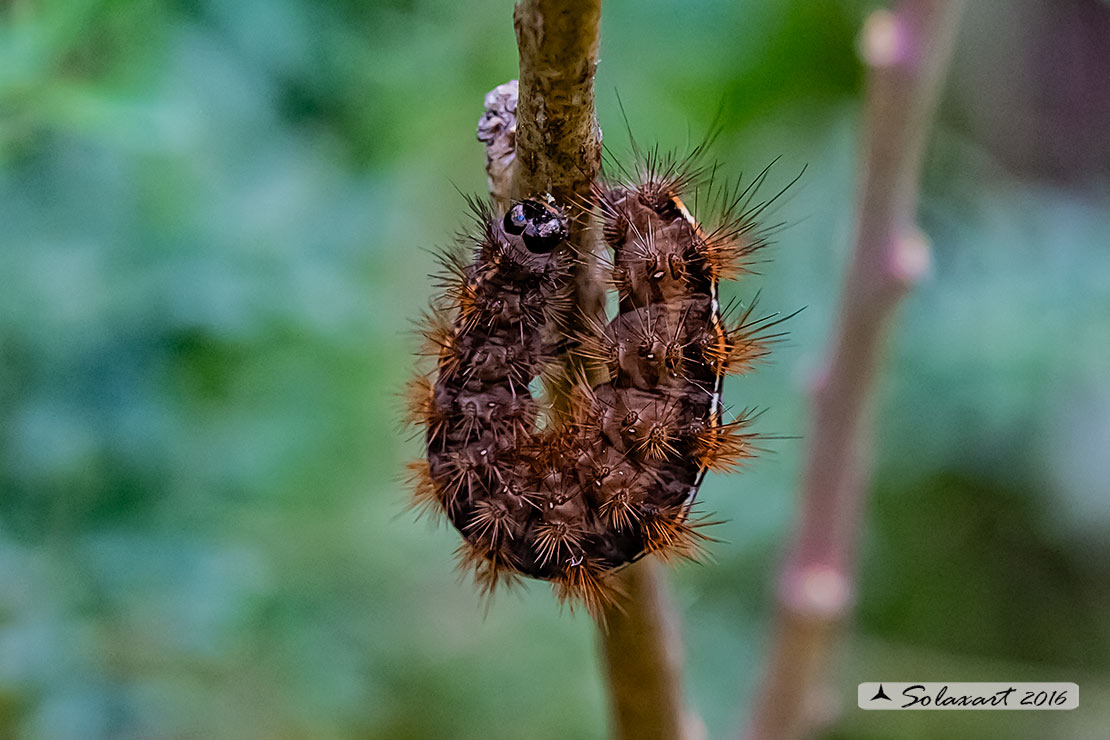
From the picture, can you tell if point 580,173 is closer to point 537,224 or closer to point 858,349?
point 537,224

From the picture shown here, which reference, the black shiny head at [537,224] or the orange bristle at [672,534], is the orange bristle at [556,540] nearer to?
the orange bristle at [672,534]

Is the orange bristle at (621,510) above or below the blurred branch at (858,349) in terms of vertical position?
below

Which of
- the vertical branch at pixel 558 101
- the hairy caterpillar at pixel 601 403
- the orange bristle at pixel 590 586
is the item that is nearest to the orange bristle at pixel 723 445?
the hairy caterpillar at pixel 601 403

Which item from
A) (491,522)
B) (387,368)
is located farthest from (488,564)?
(387,368)

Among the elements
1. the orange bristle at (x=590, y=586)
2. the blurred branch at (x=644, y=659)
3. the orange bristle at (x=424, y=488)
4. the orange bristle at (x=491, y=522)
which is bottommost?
the blurred branch at (x=644, y=659)

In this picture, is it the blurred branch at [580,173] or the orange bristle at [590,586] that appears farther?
the orange bristle at [590,586]

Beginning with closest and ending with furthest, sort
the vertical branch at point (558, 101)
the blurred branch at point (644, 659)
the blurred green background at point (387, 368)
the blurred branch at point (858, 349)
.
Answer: the vertical branch at point (558, 101) → the blurred branch at point (644, 659) → the blurred branch at point (858, 349) → the blurred green background at point (387, 368)
